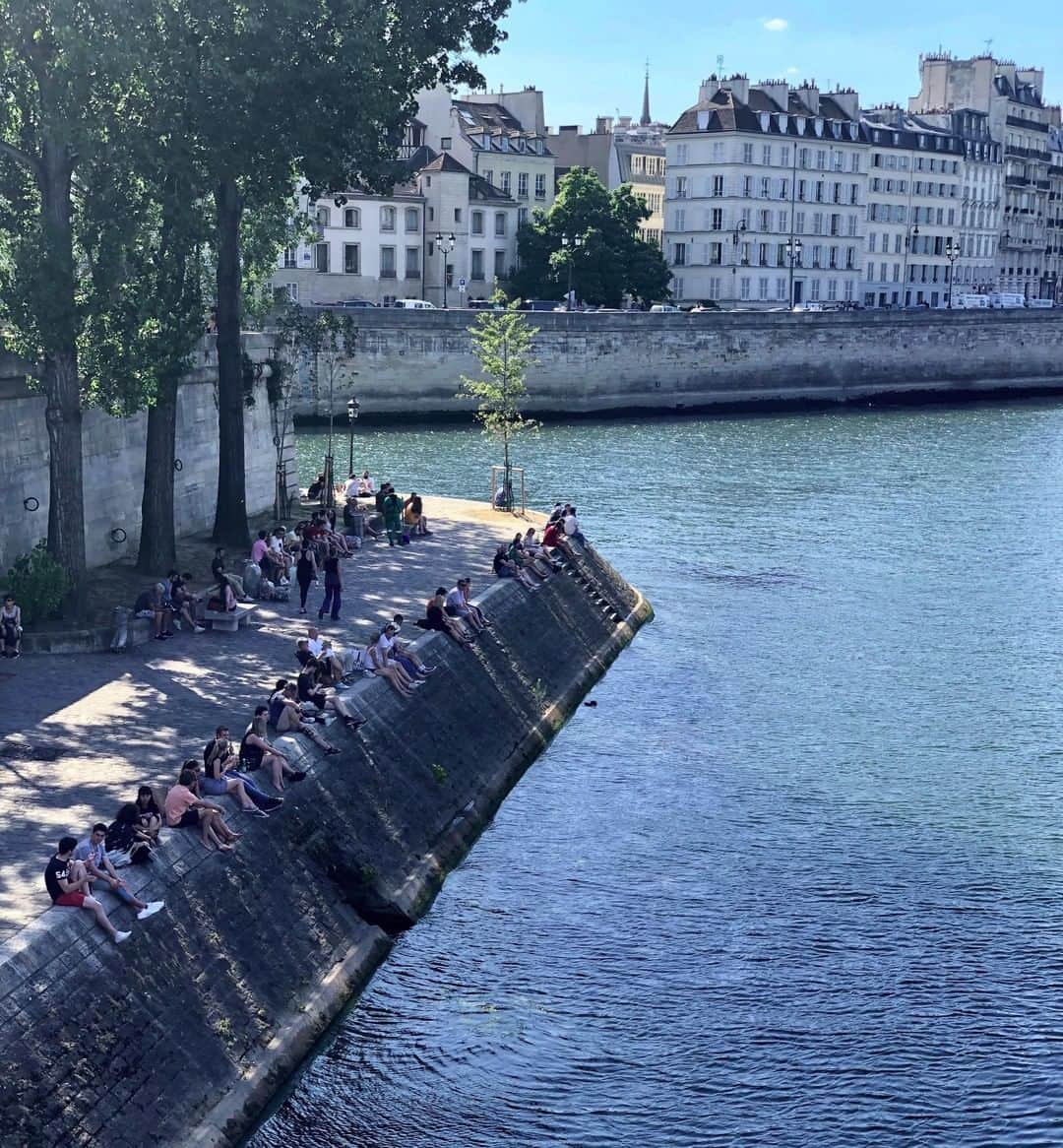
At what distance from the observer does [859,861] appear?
23141 mm

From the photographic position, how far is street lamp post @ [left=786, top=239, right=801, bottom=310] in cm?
10706

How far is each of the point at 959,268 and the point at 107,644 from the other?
4671 inches

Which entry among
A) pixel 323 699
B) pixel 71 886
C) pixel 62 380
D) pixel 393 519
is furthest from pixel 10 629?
pixel 393 519

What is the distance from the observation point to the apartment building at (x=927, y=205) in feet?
407

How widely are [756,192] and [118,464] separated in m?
85.1

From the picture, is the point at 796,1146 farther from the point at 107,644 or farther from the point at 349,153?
the point at 349,153

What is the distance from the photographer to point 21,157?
2547cm

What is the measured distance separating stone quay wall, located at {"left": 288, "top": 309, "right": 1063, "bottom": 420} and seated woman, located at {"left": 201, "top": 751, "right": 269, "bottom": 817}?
2202 inches

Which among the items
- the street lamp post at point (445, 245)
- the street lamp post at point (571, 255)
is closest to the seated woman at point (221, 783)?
the street lamp post at point (445, 245)

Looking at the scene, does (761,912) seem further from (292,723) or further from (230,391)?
(230,391)

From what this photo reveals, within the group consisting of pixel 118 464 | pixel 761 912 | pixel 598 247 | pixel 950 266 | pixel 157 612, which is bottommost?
pixel 761 912

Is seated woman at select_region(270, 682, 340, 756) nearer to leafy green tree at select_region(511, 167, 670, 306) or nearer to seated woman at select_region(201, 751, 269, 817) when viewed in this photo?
seated woman at select_region(201, 751, 269, 817)

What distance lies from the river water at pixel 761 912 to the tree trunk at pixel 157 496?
28.0 feet

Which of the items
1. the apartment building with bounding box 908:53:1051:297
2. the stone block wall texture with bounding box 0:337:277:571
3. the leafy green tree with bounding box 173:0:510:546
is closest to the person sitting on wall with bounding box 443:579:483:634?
the stone block wall texture with bounding box 0:337:277:571
